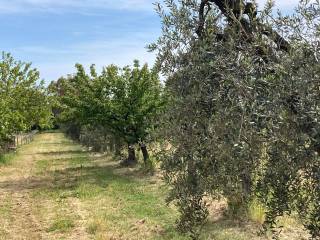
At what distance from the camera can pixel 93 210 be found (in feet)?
43.3

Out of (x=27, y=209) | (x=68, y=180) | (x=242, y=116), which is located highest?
(x=242, y=116)

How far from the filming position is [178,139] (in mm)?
4262

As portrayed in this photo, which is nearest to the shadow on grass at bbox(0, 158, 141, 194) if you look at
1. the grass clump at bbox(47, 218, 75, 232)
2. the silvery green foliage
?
the grass clump at bbox(47, 218, 75, 232)

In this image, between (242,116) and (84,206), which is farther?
(84,206)

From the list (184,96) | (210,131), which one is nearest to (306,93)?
(210,131)

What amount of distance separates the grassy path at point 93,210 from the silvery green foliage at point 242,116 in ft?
16.8

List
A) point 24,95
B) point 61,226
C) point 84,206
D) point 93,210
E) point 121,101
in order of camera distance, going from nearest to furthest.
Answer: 1. point 61,226
2. point 93,210
3. point 84,206
4. point 121,101
5. point 24,95

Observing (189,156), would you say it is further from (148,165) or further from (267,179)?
(148,165)

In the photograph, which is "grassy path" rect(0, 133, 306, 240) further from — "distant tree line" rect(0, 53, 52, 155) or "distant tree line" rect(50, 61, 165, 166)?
"distant tree line" rect(0, 53, 52, 155)

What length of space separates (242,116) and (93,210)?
1035 centimetres

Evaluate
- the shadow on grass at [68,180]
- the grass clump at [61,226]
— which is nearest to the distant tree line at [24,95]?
the shadow on grass at [68,180]

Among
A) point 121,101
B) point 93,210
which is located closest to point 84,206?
point 93,210

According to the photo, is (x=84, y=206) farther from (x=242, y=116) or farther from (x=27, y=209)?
(x=242, y=116)

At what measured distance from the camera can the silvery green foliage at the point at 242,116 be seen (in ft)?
11.3
